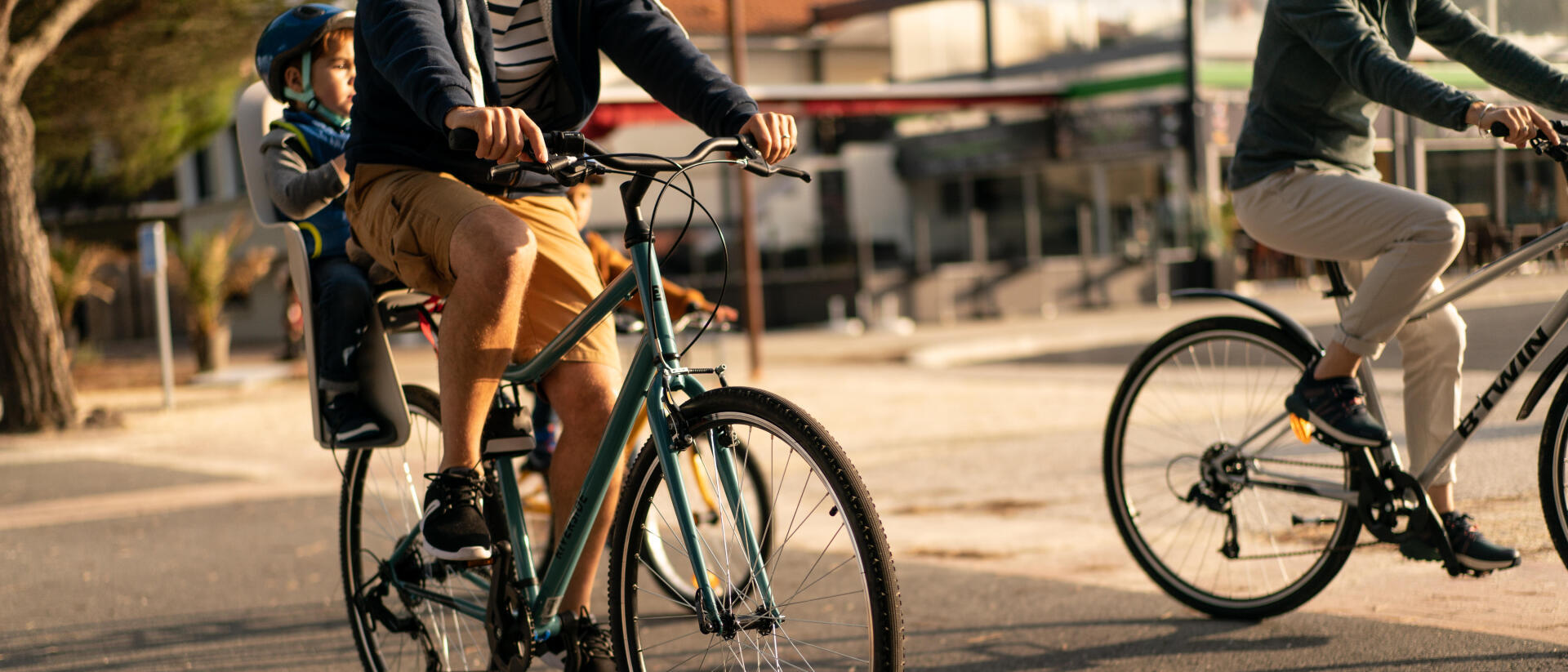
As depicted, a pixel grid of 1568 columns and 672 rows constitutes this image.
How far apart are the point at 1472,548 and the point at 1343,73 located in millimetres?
1143

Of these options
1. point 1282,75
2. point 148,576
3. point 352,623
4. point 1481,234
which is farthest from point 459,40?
point 148,576

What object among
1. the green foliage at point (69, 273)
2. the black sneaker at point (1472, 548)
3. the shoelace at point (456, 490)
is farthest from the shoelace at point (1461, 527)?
the green foliage at point (69, 273)

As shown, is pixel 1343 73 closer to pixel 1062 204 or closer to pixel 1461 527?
pixel 1461 527

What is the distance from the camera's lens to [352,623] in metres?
3.60

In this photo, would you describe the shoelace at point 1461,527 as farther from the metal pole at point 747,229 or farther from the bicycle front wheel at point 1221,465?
the metal pole at point 747,229

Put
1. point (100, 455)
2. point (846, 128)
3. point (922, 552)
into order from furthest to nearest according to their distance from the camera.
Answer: point (846, 128) → point (100, 455) → point (922, 552)

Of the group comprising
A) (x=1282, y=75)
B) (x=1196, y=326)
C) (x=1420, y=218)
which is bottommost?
(x=1196, y=326)

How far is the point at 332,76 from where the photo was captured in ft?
12.8

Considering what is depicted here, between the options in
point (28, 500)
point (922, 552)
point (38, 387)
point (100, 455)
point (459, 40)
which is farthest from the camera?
point (38, 387)

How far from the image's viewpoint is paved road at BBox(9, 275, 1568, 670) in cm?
361

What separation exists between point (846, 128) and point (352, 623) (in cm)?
2771

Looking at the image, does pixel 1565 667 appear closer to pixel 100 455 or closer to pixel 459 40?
pixel 459 40

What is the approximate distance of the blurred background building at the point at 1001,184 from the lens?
23656mm

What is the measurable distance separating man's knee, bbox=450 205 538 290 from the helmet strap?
1.38m
